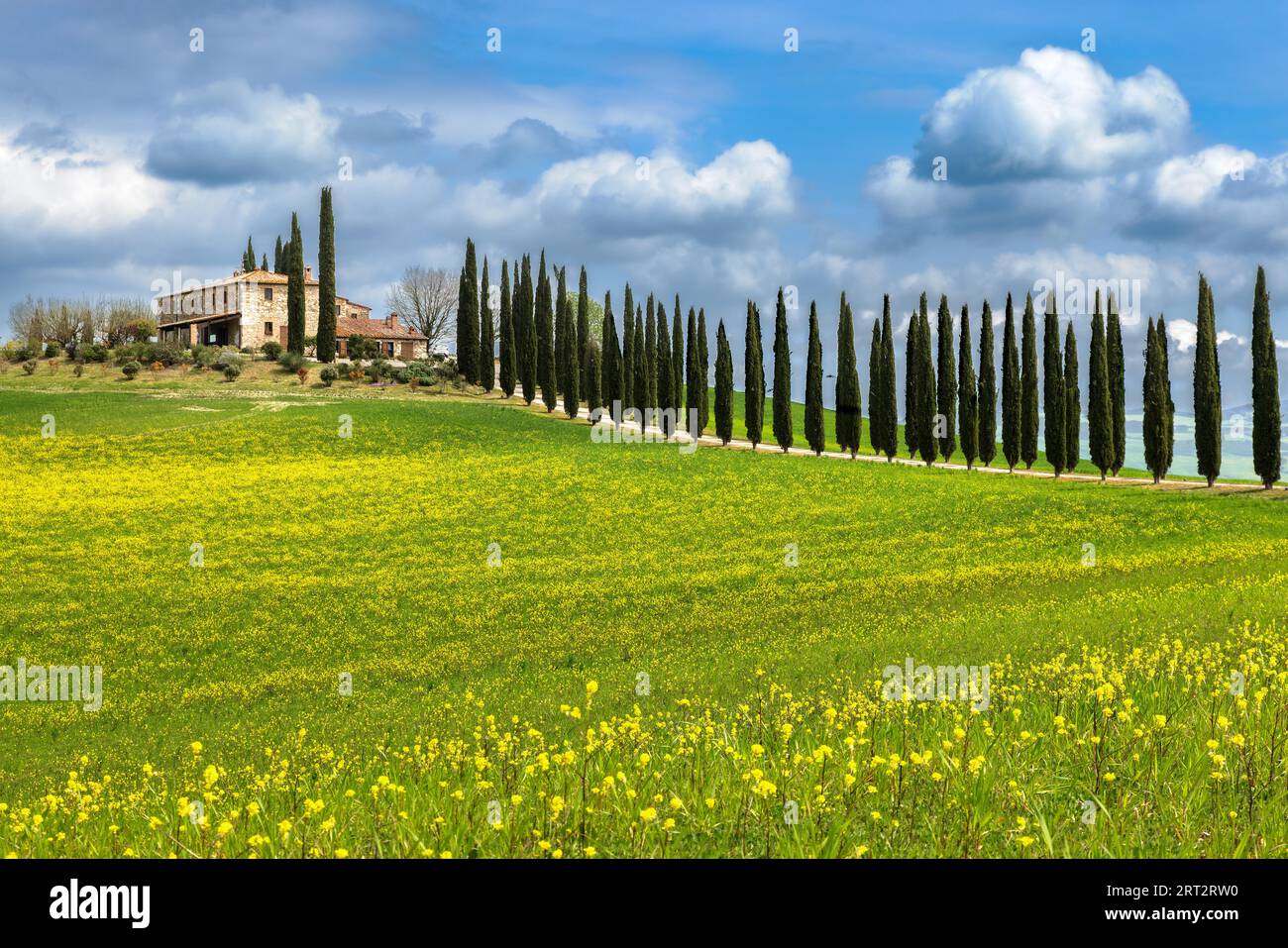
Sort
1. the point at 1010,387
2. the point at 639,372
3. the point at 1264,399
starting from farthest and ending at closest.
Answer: the point at 639,372
the point at 1010,387
the point at 1264,399

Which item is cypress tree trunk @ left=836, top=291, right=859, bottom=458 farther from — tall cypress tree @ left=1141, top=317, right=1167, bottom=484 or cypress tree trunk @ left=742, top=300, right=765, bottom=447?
tall cypress tree @ left=1141, top=317, right=1167, bottom=484

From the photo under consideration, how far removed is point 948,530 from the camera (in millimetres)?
37656

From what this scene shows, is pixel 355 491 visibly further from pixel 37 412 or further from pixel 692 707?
pixel 692 707

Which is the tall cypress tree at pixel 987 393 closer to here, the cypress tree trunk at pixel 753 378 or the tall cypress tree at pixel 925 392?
the tall cypress tree at pixel 925 392

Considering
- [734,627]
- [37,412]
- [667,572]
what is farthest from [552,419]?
[734,627]

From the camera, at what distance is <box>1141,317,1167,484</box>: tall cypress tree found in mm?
53000

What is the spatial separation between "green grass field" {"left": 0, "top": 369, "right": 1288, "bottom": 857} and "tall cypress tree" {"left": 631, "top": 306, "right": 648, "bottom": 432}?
8456 millimetres

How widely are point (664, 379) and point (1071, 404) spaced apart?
25.4 m

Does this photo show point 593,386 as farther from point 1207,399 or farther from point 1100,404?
point 1207,399

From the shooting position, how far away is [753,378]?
6462cm

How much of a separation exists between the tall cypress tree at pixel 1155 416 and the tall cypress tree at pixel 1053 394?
4.23 metres

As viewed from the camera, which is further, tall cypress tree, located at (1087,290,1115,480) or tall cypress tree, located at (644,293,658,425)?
tall cypress tree, located at (644,293,658,425)

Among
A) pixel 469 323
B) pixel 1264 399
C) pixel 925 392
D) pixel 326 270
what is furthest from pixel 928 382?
pixel 326 270

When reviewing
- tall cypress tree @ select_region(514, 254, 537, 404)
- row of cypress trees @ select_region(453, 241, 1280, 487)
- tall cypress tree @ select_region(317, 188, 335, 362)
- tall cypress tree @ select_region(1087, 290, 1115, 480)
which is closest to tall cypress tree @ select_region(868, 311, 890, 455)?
row of cypress trees @ select_region(453, 241, 1280, 487)
